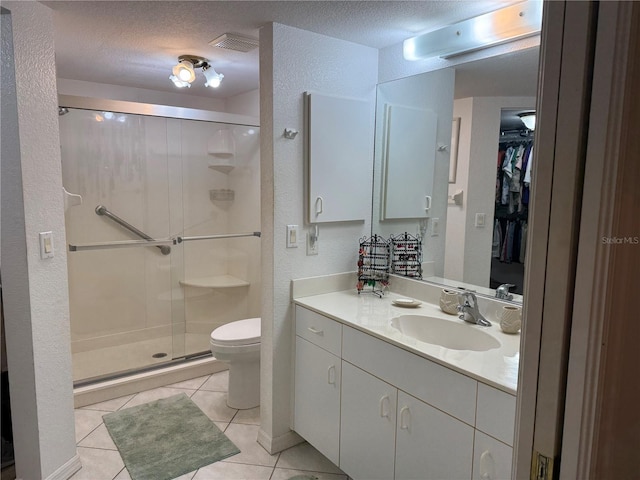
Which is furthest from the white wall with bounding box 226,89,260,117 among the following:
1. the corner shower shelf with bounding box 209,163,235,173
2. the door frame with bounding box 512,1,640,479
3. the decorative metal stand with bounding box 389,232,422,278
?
the door frame with bounding box 512,1,640,479

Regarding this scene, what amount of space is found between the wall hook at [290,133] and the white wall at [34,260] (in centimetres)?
104

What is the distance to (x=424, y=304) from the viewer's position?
231 cm

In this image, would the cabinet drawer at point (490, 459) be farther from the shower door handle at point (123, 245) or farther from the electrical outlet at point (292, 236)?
the shower door handle at point (123, 245)

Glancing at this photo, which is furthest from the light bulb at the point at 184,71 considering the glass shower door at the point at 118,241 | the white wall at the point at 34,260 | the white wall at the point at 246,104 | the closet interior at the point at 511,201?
the closet interior at the point at 511,201

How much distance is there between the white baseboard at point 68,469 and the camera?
2080 mm

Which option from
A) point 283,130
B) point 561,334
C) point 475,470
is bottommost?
point 475,470

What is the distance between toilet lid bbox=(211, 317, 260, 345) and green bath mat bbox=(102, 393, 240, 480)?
0.47 m

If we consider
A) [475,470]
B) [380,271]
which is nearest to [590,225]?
[475,470]

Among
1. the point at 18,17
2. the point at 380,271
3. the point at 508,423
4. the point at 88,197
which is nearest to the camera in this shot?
the point at 508,423

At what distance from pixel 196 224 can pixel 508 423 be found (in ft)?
9.69

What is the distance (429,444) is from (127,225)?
287 cm

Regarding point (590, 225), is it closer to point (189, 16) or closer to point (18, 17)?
point (189, 16)

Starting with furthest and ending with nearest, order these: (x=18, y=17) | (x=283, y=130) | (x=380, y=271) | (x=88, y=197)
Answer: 1. (x=88, y=197)
2. (x=380, y=271)
3. (x=283, y=130)
4. (x=18, y=17)

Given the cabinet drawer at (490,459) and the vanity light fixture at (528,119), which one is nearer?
the cabinet drawer at (490,459)
